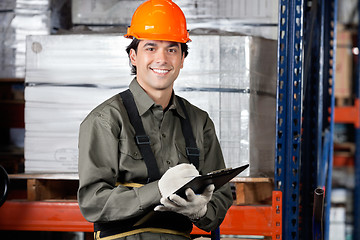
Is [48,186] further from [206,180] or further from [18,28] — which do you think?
[206,180]

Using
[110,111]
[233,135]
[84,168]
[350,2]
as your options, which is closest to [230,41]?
[233,135]

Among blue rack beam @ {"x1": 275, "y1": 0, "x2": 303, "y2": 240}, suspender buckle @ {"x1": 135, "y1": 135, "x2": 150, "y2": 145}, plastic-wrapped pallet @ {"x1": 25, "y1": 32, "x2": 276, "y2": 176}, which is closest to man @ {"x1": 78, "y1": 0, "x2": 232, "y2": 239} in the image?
suspender buckle @ {"x1": 135, "y1": 135, "x2": 150, "y2": 145}

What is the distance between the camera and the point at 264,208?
3.10 m

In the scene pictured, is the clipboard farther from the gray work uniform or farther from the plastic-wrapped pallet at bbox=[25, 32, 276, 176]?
the plastic-wrapped pallet at bbox=[25, 32, 276, 176]

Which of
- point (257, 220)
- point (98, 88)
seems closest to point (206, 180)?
point (257, 220)

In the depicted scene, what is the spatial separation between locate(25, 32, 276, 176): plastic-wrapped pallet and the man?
24.9 inches

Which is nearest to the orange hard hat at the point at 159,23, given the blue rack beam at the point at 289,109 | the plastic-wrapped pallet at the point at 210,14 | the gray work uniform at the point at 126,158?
the gray work uniform at the point at 126,158

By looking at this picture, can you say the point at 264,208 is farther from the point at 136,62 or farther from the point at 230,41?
the point at 136,62

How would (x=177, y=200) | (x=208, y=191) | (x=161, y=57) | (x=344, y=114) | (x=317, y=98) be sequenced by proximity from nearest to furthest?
(x=177, y=200), (x=208, y=191), (x=161, y=57), (x=317, y=98), (x=344, y=114)

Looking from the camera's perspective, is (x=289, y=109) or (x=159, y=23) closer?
(x=159, y=23)

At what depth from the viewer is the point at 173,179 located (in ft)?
6.35

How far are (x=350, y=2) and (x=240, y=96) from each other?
585 cm

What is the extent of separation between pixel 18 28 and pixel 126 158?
197 cm

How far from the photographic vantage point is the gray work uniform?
1969 mm
